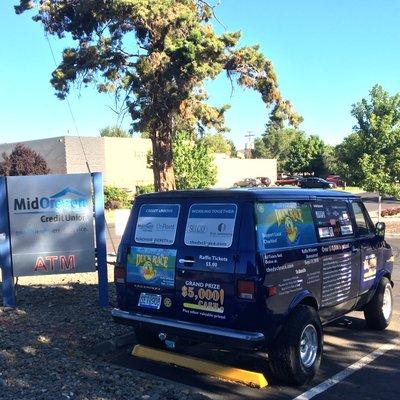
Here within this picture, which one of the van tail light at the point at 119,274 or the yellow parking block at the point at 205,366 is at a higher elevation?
the van tail light at the point at 119,274

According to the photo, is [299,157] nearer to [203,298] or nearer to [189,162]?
[189,162]

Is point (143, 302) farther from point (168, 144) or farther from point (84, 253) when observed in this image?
point (168, 144)

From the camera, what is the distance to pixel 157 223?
17.4 ft

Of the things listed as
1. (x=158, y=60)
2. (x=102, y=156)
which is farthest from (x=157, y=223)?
(x=102, y=156)

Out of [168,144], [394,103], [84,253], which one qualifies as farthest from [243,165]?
[84,253]

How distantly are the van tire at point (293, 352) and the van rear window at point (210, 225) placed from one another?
0.94 m

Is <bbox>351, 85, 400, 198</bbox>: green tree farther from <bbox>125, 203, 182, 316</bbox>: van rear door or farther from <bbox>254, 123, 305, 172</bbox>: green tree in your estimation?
<bbox>254, 123, 305, 172</bbox>: green tree

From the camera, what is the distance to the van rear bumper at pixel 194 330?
449cm

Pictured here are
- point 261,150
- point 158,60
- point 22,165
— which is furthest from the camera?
point 261,150

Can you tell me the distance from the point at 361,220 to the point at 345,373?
2.06 metres

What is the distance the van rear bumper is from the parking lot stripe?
2.31ft

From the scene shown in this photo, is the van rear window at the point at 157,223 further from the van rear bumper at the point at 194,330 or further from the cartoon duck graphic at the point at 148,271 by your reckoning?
the van rear bumper at the point at 194,330

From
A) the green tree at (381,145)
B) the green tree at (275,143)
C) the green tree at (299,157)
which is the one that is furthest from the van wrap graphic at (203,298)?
the green tree at (275,143)

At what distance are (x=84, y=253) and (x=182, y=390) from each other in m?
3.38
